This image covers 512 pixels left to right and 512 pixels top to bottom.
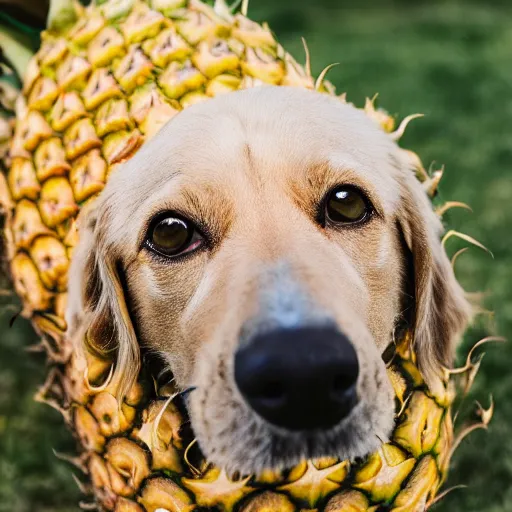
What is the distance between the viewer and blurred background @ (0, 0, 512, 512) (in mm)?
3357

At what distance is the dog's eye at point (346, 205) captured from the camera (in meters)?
2.19

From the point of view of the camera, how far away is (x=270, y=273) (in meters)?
1.84

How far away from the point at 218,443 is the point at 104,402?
2.12ft

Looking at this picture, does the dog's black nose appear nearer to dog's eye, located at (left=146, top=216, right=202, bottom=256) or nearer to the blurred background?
dog's eye, located at (left=146, top=216, right=202, bottom=256)

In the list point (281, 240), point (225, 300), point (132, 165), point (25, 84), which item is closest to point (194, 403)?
point (225, 300)

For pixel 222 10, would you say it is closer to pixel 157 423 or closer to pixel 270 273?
pixel 270 273

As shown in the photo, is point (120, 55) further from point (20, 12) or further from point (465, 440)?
point (465, 440)

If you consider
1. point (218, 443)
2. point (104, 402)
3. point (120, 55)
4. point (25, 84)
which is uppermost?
point (120, 55)

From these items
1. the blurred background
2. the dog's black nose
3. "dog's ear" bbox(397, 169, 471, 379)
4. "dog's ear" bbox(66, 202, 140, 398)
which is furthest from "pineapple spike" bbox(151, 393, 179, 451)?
the blurred background

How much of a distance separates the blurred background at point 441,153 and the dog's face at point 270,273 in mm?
797

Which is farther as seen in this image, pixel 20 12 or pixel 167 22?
pixel 20 12

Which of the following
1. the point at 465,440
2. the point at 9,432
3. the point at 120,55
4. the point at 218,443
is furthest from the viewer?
the point at 9,432

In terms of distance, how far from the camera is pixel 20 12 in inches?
136

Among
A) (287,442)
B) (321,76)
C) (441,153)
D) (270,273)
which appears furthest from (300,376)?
(441,153)
